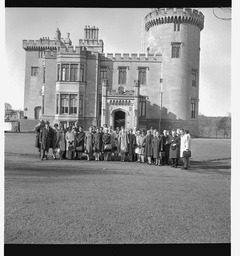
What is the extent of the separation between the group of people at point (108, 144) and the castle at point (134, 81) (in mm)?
12845

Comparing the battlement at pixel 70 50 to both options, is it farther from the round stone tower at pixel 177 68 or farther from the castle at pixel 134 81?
the round stone tower at pixel 177 68

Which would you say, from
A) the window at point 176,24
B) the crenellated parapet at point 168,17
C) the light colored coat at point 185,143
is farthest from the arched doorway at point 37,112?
the light colored coat at point 185,143

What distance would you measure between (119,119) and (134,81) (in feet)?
11.5

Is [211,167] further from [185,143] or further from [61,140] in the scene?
[61,140]

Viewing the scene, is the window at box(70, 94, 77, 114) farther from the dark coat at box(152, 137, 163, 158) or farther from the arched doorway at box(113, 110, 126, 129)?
the dark coat at box(152, 137, 163, 158)

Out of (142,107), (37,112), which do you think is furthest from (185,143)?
(37,112)

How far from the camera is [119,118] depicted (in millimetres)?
25000

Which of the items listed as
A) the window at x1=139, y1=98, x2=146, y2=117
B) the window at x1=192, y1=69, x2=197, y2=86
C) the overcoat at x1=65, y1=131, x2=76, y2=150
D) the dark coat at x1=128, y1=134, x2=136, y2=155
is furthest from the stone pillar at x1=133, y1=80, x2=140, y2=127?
the overcoat at x1=65, y1=131, x2=76, y2=150

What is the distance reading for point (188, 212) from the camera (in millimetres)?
5293

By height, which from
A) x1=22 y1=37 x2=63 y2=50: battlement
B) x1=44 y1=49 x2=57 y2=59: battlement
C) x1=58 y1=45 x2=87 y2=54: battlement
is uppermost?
x1=22 y1=37 x2=63 y2=50: battlement

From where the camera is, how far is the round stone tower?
2542cm

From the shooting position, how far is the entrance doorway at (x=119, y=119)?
24828 mm

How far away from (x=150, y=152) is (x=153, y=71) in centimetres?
1645

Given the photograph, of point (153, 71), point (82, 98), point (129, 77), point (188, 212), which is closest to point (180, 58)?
point (153, 71)
